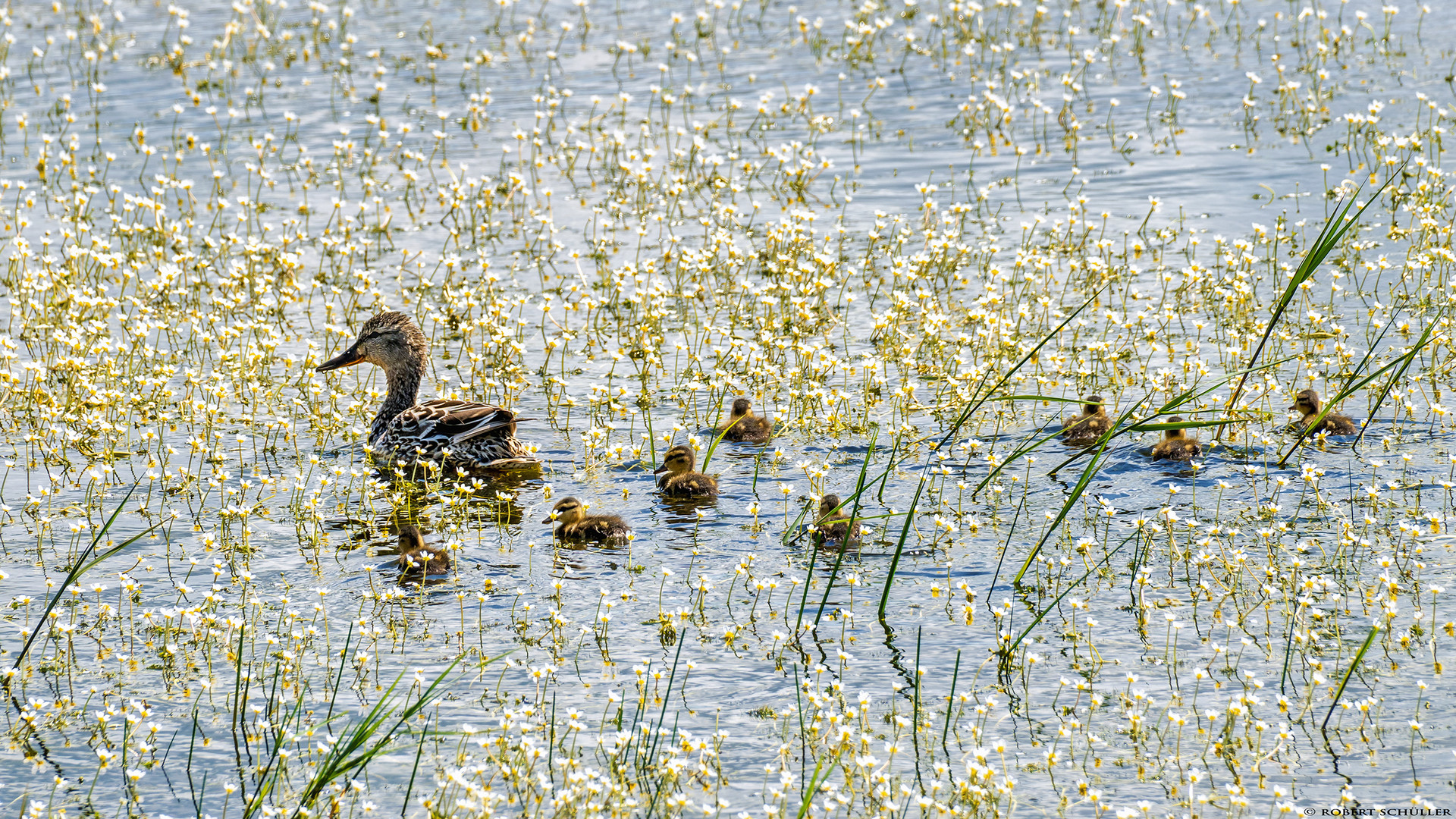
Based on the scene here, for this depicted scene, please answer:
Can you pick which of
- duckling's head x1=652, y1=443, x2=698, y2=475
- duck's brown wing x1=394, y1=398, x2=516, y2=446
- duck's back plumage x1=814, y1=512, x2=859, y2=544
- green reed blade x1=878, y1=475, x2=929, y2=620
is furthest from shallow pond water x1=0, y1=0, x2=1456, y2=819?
duck's brown wing x1=394, y1=398, x2=516, y2=446

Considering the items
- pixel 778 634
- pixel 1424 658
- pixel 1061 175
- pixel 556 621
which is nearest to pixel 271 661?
pixel 556 621

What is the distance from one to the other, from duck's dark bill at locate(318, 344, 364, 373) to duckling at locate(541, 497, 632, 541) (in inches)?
139

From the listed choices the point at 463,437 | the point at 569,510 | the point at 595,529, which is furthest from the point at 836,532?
→ the point at 463,437

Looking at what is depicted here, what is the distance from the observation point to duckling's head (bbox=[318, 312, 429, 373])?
12.4 m

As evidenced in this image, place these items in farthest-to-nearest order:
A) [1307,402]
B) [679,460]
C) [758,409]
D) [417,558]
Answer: [758,409]
[1307,402]
[679,460]
[417,558]

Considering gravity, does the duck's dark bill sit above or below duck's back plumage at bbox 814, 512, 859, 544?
above

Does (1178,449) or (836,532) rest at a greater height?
(1178,449)

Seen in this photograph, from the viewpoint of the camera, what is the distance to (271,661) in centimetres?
823

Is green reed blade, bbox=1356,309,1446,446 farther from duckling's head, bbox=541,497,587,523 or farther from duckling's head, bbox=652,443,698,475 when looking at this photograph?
duckling's head, bbox=541,497,587,523

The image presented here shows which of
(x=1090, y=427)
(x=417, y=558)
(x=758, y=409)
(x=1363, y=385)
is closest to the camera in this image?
(x=417, y=558)

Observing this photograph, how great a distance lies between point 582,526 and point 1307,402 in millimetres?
5215

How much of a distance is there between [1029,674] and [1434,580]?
8.19 ft

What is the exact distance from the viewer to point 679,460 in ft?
34.9

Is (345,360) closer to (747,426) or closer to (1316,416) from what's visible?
(747,426)
